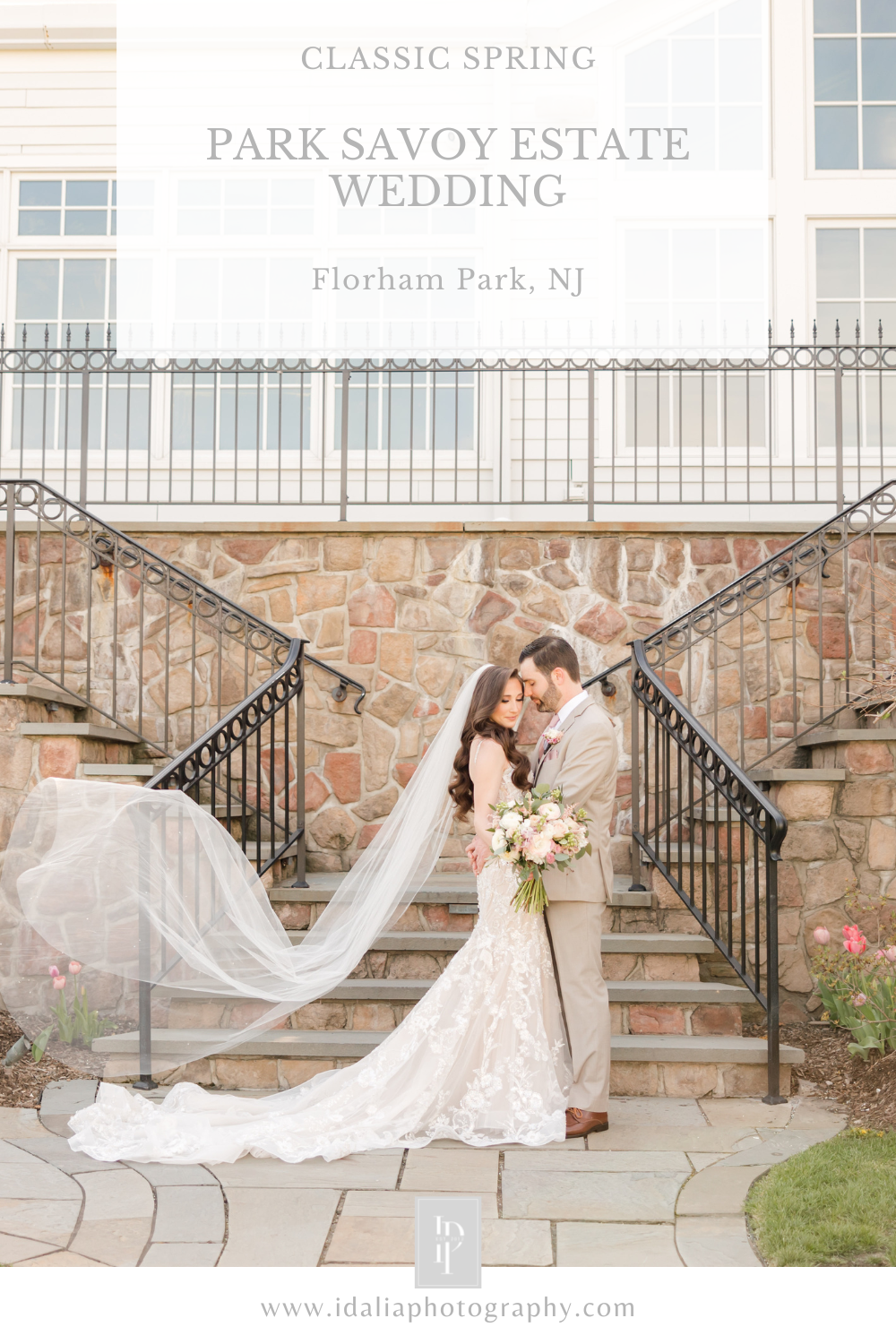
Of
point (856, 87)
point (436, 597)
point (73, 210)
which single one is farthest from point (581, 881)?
point (856, 87)

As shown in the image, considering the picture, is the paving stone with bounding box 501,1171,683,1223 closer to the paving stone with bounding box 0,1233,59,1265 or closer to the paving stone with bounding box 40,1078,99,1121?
the paving stone with bounding box 0,1233,59,1265

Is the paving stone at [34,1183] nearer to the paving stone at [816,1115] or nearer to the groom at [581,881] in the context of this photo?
the groom at [581,881]

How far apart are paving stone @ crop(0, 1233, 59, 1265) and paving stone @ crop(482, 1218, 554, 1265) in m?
1.28

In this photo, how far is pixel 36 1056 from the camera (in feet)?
15.4

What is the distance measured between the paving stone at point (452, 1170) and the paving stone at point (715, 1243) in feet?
2.20

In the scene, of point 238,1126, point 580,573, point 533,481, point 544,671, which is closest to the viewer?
point 238,1126

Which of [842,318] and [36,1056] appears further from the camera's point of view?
[842,318]

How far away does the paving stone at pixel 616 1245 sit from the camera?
128 inches

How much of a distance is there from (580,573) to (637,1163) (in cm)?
435

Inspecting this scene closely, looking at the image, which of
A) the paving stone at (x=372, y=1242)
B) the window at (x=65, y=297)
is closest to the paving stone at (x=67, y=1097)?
the paving stone at (x=372, y=1242)
